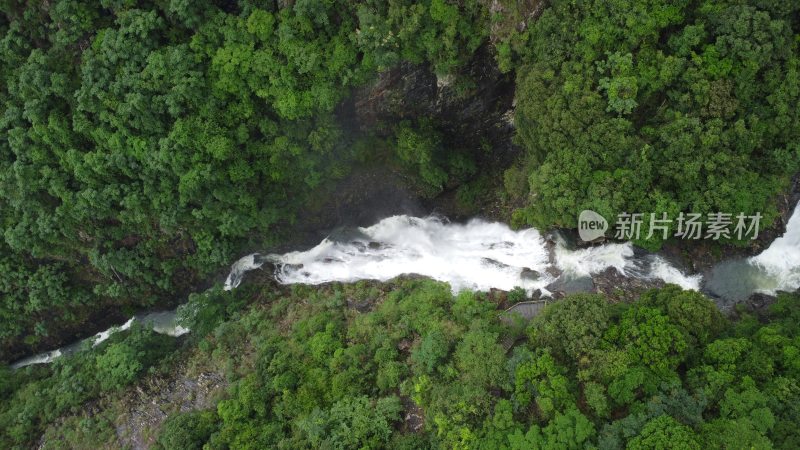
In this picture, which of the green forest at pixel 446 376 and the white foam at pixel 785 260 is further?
the white foam at pixel 785 260

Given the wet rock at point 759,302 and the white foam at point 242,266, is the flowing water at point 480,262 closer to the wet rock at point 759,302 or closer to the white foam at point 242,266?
the white foam at point 242,266

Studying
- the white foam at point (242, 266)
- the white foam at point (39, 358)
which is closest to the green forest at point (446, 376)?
the white foam at point (242, 266)

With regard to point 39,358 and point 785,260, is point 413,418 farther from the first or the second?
point 39,358

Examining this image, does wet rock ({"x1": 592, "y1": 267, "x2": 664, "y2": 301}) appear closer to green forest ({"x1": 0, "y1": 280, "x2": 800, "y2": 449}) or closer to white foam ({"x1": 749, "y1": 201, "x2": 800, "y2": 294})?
green forest ({"x1": 0, "y1": 280, "x2": 800, "y2": 449})

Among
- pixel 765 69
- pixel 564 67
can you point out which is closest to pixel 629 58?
pixel 564 67

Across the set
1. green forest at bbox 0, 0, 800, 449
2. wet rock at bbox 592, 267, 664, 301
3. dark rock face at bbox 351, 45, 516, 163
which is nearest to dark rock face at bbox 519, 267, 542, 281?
green forest at bbox 0, 0, 800, 449

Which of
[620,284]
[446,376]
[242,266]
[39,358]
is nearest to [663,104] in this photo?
[620,284]
